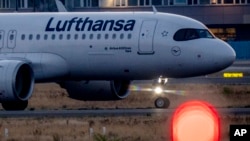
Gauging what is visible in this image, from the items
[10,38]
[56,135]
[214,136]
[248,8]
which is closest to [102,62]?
[10,38]

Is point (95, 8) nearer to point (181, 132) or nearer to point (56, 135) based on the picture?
point (56, 135)

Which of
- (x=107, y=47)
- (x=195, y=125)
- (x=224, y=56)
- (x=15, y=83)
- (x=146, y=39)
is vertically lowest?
(x=15, y=83)

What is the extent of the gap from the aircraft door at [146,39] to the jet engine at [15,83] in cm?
373

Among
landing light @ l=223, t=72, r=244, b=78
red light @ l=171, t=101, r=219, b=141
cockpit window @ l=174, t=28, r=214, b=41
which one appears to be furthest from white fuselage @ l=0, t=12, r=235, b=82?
landing light @ l=223, t=72, r=244, b=78

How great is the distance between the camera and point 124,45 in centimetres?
2944

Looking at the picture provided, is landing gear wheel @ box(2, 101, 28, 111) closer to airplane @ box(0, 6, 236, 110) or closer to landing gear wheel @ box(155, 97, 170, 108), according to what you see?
airplane @ box(0, 6, 236, 110)

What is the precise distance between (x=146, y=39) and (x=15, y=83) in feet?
15.1

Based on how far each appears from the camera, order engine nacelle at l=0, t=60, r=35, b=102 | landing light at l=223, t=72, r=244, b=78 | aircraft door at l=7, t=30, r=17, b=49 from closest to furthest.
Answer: engine nacelle at l=0, t=60, r=35, b=102 < aircraft door at l=7, t=30, r=17, b=49 < landing light at l=223, t=72, r=244, b=78

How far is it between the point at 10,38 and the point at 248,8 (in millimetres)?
67124

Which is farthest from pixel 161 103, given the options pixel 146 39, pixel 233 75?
pixel 233 75

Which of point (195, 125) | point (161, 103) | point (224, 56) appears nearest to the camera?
point (195, 125)

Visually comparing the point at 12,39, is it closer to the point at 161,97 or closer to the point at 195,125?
the point at 161,97

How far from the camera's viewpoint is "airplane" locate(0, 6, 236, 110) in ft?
94.6

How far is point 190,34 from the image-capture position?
96.7 ft
